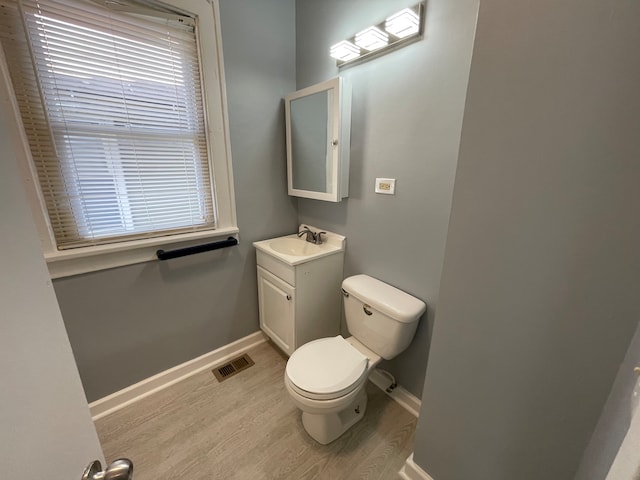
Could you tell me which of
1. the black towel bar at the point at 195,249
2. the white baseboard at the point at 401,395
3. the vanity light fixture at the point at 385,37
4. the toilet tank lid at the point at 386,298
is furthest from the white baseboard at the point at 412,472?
the vanity light fixture at the point at 385,37

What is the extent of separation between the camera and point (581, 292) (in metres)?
0.67

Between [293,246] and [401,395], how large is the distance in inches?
48.4

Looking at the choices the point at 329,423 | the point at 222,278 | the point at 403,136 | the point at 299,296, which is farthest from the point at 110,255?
the point at 403,136

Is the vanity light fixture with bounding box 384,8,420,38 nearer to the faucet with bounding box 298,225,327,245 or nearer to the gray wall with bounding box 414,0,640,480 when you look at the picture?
the gray wall with bounding box 414,0,640,480

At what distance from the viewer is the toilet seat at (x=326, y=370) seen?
120 centimetres

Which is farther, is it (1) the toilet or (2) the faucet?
(2) the faucet

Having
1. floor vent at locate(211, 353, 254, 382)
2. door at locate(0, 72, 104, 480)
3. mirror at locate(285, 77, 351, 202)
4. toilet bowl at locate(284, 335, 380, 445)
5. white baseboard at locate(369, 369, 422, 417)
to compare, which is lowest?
floor vent at locate(211, 353, 254, 382)

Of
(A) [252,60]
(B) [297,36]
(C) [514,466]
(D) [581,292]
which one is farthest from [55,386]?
(B) [297,36]

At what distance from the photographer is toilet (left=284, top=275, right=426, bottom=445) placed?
1204 millimetres

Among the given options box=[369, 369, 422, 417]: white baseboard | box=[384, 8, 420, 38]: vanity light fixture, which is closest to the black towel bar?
box=[369, 369, 422, 417]: white baseboard

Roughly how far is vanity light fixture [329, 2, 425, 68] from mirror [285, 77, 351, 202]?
15cm

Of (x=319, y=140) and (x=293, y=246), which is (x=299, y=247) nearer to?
(x=293, y=246)

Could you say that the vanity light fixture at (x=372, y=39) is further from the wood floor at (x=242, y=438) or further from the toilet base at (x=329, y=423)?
the wood floor at (x=242, y=438)

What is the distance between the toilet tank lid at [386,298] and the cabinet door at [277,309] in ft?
1.32
